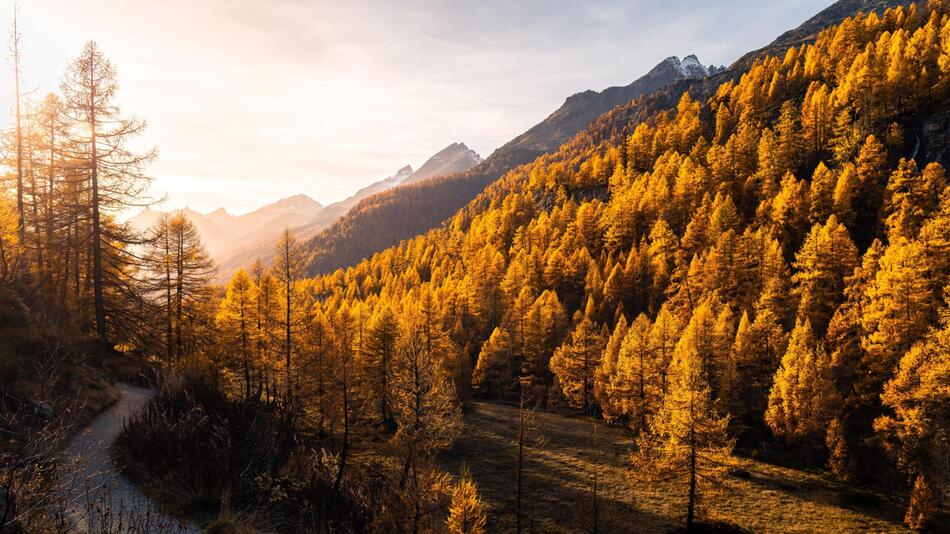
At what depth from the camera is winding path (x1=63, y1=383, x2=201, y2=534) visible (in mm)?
6781

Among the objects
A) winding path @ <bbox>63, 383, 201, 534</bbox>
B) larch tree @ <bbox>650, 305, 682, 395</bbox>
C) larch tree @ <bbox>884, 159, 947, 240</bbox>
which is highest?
larch tree @ <bbox>884, 159, 947, 240</bbox>

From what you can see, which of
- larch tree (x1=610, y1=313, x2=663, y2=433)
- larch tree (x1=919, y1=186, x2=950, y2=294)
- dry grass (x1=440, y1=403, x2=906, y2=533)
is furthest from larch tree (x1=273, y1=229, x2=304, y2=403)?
larch tree (x1=919, y1=186, x2=950, y2=294)

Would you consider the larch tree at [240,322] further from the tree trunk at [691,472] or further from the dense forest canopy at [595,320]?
the tree trunk at [691,472]

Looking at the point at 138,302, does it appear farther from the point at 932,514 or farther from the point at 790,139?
the point at 790,139

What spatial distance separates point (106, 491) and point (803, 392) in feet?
152

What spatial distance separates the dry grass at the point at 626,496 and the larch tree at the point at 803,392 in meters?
3.94

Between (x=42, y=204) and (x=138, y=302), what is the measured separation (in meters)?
11.1

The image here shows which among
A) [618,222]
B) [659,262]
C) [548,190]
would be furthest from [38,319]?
[548,190]

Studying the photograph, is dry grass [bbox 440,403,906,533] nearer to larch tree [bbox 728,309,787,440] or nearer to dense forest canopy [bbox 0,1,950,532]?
A: dense forest canopy [bbox 0,1,950,532]

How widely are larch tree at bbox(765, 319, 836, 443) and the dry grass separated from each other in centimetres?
394

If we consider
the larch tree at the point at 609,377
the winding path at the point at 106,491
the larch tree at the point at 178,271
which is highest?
the larch tree at the point at 178,271

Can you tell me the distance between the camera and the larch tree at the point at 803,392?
120 ft

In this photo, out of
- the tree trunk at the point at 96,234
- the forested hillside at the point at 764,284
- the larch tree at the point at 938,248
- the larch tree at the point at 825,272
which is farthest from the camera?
the larch tree at the point at 825,272

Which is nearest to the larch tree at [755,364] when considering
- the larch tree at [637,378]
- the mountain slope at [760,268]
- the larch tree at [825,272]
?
the mountain slope at [760,268]
